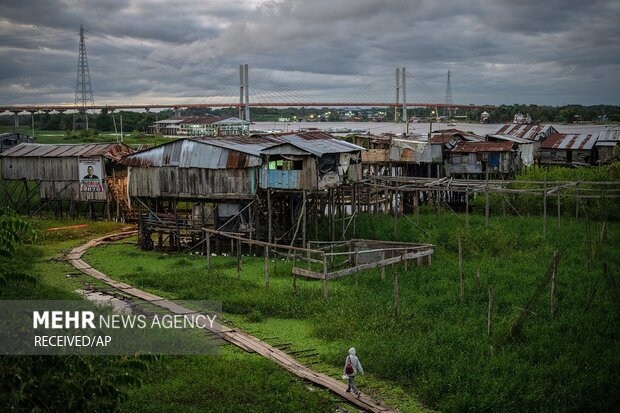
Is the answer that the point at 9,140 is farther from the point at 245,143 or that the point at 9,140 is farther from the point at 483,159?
the point at 483,159

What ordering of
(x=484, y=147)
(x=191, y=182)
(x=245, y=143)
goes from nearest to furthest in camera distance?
(x=191, y=182) → (x=245, y=143) → (x=484, y=147)

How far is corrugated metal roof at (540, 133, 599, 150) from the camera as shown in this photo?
44125 millimetres

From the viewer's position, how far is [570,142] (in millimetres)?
45344

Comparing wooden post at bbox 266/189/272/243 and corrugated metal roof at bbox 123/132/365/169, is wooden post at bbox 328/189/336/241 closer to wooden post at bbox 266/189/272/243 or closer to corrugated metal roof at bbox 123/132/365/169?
corrugated metal roof at bbox 123/132/365/169

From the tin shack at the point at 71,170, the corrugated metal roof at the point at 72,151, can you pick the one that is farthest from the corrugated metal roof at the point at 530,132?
the tin shack at the point at 71,170

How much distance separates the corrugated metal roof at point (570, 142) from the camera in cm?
4412

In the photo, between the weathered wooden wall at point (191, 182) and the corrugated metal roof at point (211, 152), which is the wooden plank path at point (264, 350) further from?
the corrugated metal roof at point (211, 152)

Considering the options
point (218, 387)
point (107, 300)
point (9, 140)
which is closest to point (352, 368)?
point (218, 387)

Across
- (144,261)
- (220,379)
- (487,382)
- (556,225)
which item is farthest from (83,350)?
(556,225)

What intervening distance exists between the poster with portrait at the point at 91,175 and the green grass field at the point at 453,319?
996 centimetres

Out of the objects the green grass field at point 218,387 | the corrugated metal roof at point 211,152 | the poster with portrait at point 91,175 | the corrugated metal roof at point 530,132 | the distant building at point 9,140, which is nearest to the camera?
the green grass field at point 218,387

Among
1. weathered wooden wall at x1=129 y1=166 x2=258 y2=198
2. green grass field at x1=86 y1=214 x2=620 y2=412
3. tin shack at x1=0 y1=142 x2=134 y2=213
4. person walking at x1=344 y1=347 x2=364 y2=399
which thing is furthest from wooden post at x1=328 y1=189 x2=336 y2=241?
person walking at x1=344 y1=347 x2=364 y2=399

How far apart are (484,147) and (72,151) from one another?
74.4 ft

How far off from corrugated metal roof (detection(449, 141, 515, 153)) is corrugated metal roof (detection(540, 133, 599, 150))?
22.8 feet
